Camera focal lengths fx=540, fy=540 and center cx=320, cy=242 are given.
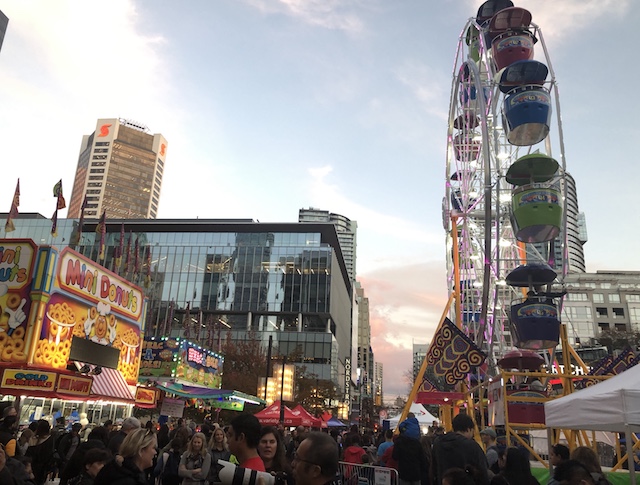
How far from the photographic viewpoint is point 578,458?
20.2 feet

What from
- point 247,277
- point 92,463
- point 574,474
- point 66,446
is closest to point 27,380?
point 66,446

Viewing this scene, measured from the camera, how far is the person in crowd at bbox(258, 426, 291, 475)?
5254mm

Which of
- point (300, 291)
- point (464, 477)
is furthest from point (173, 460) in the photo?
point (300, 291)

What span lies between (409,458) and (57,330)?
1393 centimetres

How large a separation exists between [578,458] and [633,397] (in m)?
0.95

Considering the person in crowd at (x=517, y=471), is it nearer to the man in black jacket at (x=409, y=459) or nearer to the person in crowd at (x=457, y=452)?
the person in crowd at (x=457, y=452)

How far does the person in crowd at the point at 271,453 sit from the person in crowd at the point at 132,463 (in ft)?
3.57

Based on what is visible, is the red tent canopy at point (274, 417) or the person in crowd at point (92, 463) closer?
the person in crowd at point (92, 463)

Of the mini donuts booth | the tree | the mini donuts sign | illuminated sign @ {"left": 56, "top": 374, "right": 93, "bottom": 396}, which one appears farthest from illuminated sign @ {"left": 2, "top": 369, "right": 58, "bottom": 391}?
the tree

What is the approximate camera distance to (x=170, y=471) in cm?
831

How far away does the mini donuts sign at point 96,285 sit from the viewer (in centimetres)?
1893

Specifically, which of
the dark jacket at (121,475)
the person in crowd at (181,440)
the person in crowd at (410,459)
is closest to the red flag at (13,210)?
the person in crowd at (181,440)

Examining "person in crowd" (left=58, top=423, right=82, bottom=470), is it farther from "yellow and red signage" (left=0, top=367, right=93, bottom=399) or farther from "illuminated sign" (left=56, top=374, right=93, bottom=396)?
"illuminated sign" (left=56, top=374, right=93, bottom=396)

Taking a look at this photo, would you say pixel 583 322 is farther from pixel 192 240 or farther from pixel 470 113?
pixel 470 113
